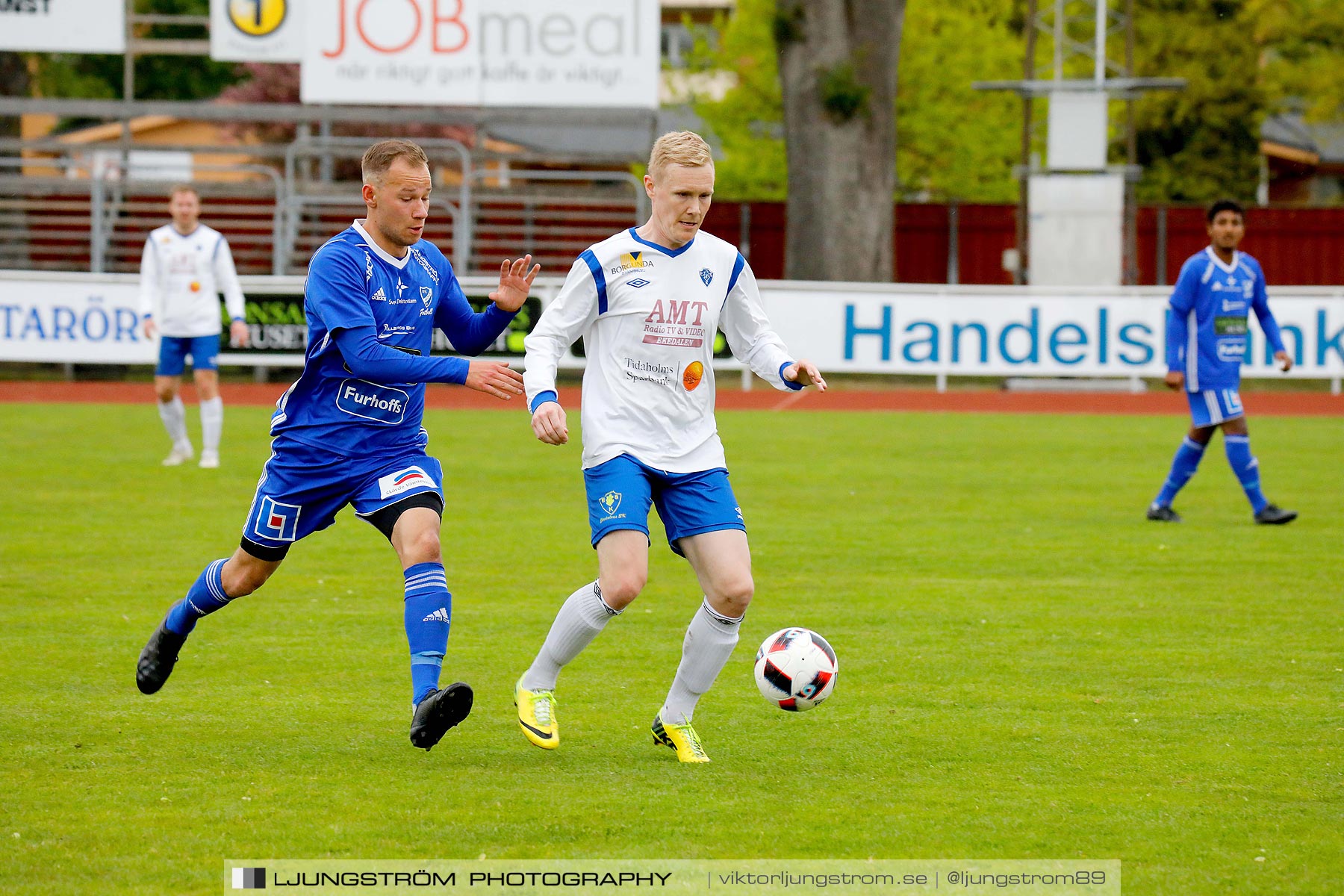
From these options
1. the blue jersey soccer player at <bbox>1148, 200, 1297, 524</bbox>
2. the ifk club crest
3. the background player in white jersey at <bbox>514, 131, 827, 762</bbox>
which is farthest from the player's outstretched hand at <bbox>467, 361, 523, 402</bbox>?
the ifk club crest

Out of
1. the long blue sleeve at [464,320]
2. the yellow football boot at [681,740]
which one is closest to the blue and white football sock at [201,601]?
the long blue sleeve at [464,320]

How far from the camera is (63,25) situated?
28.4m

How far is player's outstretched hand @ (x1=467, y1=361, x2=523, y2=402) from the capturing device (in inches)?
210

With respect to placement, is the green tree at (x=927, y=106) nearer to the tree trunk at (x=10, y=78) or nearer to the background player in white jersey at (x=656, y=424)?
the tree trunk at (x=10, y=78)

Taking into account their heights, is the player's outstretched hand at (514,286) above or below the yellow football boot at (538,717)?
above

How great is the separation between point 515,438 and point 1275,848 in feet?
42.5

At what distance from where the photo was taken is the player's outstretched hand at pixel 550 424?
5.29 metres

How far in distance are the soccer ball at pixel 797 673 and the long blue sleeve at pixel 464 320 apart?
1.54 m

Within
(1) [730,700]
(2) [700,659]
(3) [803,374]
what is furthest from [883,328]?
(2) [700,659]

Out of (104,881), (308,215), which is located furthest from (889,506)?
(308,215)

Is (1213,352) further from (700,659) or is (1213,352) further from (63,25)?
(63,25)

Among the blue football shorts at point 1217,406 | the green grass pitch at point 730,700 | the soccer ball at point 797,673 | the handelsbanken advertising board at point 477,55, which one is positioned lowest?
the green grass pitch at point 730,700

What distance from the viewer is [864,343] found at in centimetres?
2220

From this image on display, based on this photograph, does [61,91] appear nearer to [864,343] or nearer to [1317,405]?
[864,343]
